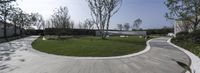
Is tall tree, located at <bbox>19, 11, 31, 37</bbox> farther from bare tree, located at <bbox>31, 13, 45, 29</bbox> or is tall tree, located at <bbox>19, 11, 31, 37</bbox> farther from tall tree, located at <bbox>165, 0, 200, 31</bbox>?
tall tree, located at <bbox>165, 0, 200, 31</bbox>

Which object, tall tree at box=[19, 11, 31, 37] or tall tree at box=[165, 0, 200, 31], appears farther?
tall tree at box=[19, 11, 31, 37]

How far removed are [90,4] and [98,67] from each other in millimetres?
27053

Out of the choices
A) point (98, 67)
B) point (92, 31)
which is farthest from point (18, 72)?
point (92, 31)

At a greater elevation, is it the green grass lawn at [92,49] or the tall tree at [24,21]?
the tall tree at [24,21]

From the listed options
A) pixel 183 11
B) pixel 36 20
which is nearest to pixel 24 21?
pixel 36 20

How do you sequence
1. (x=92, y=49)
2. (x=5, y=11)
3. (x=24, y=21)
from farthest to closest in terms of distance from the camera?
(x=24, y=21) < (x=5, y=11) < (x=92, y=49)

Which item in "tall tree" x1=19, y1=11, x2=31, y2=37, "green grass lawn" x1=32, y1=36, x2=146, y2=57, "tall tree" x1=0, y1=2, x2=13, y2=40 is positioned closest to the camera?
"green grass lawn" x1=32, y1=36, x2=146, y2=57

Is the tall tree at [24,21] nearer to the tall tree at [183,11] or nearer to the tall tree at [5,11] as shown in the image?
the tall tree at [5,11]

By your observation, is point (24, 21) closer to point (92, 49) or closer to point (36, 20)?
point (36, 20)

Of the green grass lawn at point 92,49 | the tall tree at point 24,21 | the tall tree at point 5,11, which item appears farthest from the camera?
the tall tree at point 24,21

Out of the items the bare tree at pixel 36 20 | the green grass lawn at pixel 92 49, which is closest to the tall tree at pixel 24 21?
the bare tree at pixel 36 20

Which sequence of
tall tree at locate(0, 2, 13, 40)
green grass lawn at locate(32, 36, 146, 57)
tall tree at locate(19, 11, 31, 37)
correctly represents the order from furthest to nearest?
tall tree at locate(19, 11, 31, 37), tall tree at locate(0, 2, 13, 40), green grass lawn at locate(32, 36, 146, 57)

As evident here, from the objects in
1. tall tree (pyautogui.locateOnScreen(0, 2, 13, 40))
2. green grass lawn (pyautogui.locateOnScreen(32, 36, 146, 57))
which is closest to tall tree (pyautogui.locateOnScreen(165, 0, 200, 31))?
green grass lawn (pyautogui.locateOnScreen(32, 36, 146, 57))

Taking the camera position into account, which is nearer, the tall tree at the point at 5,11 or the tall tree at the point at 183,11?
the tall tree at the point at 183,11
